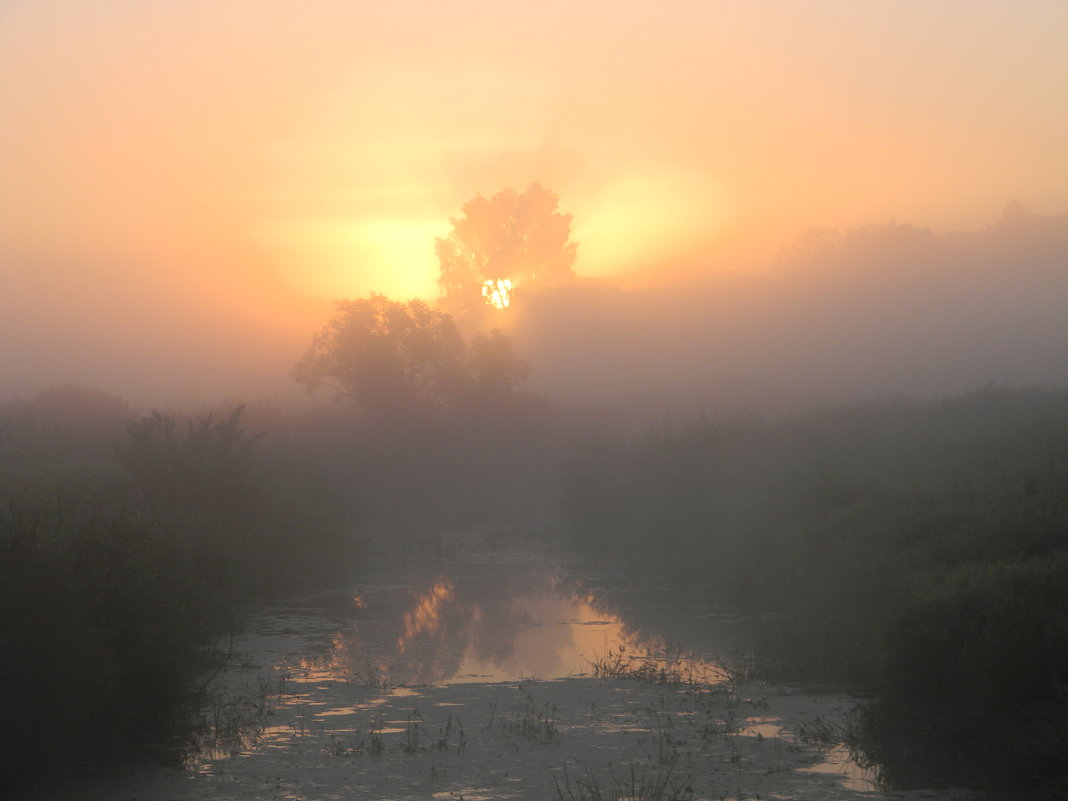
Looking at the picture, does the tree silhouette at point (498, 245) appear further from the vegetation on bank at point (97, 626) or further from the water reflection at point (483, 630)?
the vegetation on bank at point (97, 626)

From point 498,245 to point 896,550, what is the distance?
1980 inches

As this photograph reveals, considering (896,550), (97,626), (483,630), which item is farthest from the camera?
(483,630)

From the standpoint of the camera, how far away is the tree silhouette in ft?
209

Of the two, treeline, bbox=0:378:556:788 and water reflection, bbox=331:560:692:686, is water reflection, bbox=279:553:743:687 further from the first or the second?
treeline, bbox=0:378:556:788

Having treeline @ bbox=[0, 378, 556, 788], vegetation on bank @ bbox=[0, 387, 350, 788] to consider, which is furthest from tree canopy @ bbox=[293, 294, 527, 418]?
vegetation on bank @ bbox=[0, 387, 350, 788]

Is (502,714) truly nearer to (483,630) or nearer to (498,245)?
(483,630)

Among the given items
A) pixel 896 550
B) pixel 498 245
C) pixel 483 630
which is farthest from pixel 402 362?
pixel 896 550

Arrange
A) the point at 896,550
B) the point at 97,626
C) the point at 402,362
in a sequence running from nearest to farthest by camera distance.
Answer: the point at 97,626, the point at 896,550, the point at 402,362

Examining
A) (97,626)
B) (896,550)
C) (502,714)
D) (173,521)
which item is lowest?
(502,714)

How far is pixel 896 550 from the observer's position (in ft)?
52.1

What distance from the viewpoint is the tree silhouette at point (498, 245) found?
209ft

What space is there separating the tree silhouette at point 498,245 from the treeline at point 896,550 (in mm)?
29968

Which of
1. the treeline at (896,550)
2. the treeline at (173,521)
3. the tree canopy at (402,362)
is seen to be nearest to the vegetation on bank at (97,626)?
the treeline at (173,521)

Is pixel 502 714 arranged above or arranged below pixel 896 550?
below
